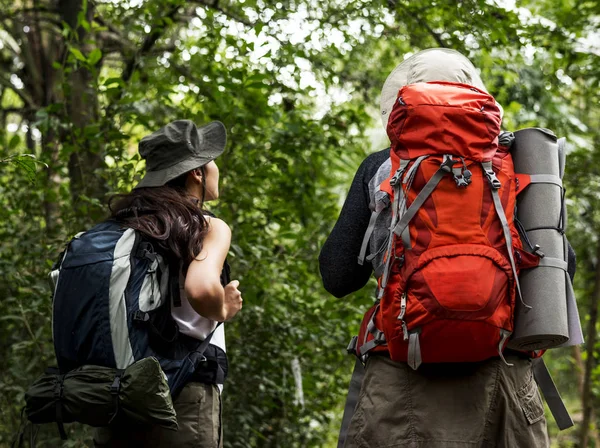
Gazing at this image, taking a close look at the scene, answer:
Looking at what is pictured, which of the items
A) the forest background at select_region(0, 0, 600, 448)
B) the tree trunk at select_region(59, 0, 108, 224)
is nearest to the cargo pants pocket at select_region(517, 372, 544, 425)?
the forest background at select_region(0, 0, 600, 448)

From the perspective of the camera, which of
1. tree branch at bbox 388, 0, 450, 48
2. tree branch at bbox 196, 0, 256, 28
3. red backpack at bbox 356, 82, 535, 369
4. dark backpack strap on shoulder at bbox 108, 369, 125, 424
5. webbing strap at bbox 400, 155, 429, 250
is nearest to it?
red backpack at bbox 356, 82, 535, 369

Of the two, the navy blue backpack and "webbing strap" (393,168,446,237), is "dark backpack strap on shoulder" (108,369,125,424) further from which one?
"webbing strap" (393,168,446,237)

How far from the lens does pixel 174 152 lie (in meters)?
3.01

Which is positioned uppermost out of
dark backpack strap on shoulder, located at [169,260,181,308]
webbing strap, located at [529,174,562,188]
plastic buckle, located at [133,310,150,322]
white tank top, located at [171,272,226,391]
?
webbing strap, located at [529,174,562,188]

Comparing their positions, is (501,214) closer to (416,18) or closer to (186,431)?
(186,431)

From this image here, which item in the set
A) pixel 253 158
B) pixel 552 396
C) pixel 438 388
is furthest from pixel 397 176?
pixel 253 158

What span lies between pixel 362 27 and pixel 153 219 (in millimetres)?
3331

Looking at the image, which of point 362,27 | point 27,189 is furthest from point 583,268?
point 27,189

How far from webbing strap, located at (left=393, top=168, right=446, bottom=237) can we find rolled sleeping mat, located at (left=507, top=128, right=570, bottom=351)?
308mm

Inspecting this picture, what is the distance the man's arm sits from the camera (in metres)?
2.65

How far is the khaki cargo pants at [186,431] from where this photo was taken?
2.56 metres

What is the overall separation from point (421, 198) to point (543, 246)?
1.37ft

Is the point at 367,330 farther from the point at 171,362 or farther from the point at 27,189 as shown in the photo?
the point at 27,189

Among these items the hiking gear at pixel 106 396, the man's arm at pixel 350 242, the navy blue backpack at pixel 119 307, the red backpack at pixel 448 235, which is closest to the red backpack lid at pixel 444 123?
the red backpack at pixel 448 235
